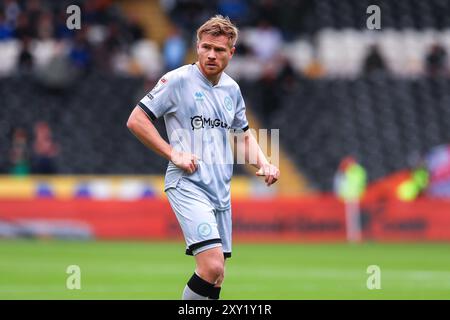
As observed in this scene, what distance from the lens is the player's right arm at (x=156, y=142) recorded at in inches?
354

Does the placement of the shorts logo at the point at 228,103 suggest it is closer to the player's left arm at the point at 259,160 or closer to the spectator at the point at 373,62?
the player's left arm at the point at 259,160

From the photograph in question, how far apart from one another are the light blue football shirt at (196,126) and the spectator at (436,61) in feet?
64.2

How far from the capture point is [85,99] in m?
27.0

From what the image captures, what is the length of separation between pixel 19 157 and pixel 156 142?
1578cm

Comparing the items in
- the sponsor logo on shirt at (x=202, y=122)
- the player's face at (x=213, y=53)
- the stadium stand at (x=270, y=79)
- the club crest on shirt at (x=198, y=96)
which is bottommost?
the sponsor logo on shirt at (x=202, y=122)

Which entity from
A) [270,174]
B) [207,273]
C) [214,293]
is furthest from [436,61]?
[207,273]

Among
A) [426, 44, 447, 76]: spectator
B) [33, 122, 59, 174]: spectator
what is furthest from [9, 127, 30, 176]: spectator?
[426, 44, 447, 76]: spectator

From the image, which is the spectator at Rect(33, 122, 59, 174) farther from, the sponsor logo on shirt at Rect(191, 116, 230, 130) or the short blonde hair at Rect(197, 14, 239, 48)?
the short blonde hair at Rect(197, 14, 239, 48)

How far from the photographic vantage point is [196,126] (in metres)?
9.23

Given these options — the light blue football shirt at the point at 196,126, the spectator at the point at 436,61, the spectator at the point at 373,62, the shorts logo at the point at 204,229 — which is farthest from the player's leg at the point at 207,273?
the spectator at the point at 436,61

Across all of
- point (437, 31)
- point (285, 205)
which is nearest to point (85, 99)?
point (285, 205)

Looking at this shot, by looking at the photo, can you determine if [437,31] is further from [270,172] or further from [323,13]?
[270,172]

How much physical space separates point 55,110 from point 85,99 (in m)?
0.82

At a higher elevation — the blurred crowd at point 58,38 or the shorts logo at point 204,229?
the blurred crowd at point 58,38
